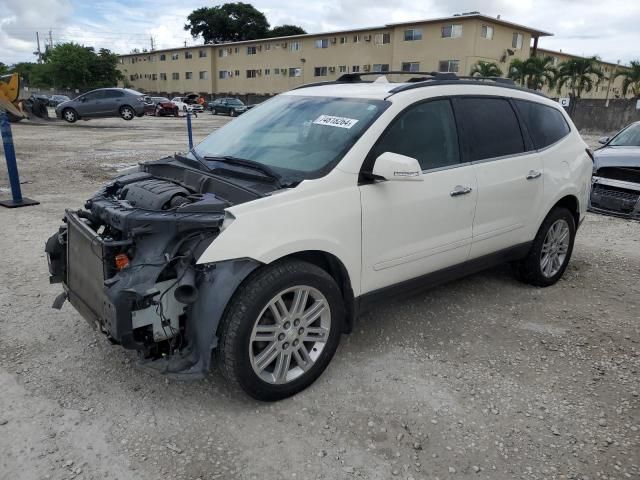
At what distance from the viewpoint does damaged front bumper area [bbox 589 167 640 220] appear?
279 inches

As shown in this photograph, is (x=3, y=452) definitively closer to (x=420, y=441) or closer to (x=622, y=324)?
(x=420, y=441)

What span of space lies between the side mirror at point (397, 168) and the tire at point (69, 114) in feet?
81.5

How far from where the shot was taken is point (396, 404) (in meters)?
2.98

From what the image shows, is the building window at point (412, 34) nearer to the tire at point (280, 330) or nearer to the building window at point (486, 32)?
the building window at point (486, 32)

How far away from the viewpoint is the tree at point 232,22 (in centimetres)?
7625

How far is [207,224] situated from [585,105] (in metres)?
33.6

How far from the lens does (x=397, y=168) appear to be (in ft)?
9.75

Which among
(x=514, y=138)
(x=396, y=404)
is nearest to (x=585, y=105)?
(x=514, y=138)

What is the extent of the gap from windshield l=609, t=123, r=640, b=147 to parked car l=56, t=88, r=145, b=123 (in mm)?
22308

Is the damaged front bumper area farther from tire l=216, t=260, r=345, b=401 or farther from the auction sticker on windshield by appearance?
tire l=216, t=260, r=345, b=401

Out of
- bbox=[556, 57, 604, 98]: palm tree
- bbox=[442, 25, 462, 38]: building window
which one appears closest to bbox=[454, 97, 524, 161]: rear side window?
bbox=[556, 57, 604, 98]: palm tree

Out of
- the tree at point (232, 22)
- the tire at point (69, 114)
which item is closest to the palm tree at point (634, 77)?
the tire at point (69, 114)

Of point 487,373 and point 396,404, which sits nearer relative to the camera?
point 396,404

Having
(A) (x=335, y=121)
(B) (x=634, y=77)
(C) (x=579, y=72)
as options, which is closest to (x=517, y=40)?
(C) (x=579, y=72)
